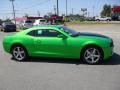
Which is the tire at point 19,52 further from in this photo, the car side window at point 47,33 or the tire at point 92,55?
the tire at point 92,55

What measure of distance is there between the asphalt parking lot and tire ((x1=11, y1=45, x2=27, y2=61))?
29 cm

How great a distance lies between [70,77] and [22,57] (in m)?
3.19

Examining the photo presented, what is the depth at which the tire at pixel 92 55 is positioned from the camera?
8578mm

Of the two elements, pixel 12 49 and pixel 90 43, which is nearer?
pixel 90 43

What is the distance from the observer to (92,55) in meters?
8.64

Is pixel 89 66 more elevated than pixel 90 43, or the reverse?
pixel 90 43

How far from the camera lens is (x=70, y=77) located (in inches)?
276

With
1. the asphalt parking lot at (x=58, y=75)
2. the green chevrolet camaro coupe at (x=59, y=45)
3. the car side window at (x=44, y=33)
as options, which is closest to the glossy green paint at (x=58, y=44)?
the green chevrolet camaro coupe at (x=59, y=45)

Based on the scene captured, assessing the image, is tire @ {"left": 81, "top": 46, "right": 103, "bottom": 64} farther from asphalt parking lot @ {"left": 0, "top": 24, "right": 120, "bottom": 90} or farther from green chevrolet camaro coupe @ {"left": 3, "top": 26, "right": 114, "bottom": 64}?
asphalt parking lot @ {"left": 0, "top": 24, "right": 120, "bottom": 90}

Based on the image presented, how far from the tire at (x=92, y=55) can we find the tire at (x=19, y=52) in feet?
7.75

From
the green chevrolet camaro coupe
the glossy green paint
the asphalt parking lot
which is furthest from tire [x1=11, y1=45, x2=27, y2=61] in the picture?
the asphalt parking lot

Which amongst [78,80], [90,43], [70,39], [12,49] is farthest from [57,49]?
[78,80]

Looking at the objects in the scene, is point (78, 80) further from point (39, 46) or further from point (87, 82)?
point (39, 46)

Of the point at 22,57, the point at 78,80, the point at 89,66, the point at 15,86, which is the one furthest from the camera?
the point at 22,57
